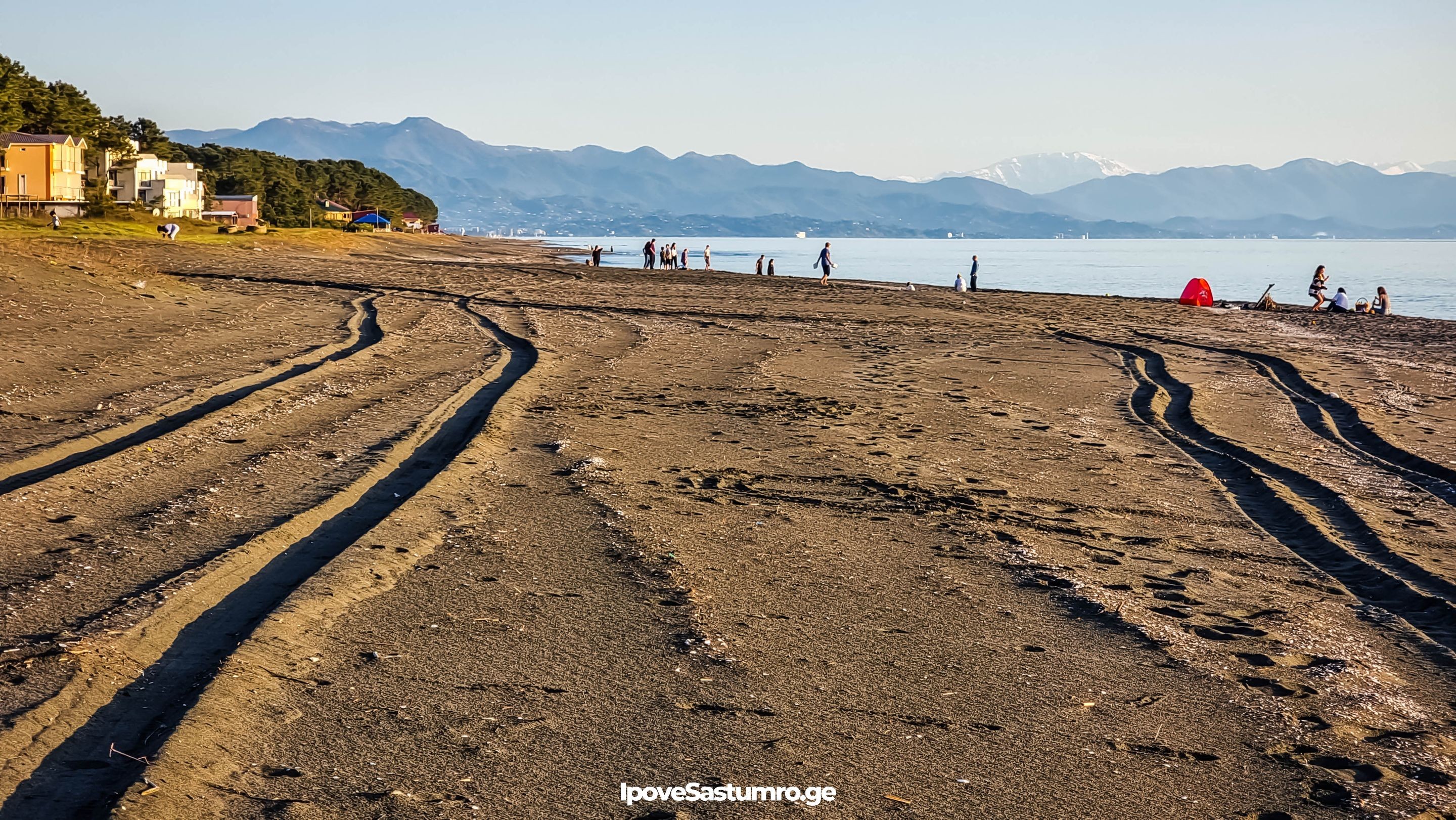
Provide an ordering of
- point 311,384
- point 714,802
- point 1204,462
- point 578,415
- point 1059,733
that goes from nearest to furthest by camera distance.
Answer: point 714,802
point 1059,733
point 1204,462
point 578,415
point 311,384

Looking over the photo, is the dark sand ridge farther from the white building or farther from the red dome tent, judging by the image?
the white building

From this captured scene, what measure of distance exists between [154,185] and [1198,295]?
273 ft

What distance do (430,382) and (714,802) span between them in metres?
10.6

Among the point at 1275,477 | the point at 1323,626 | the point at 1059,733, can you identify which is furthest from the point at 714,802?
the point at 1275,477

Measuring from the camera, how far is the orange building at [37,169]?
Answer: 69312 millimetres

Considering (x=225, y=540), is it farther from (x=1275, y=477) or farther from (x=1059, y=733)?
(x=1275, y=477)

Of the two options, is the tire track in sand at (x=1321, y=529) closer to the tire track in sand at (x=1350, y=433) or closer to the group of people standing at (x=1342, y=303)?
the tire track in sand at (x=1350, y=433)

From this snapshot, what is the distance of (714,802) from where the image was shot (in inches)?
160

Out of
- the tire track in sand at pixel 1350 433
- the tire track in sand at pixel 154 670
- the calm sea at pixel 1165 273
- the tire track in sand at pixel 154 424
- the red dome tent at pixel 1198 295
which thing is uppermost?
the calm sea at pixel 1165 273

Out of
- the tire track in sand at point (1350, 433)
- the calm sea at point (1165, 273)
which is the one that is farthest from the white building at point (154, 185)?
the tire track in sand at point (1350, 433)

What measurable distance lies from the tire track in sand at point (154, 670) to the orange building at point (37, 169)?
71.5 metres

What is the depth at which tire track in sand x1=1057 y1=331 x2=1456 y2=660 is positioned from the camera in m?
6.71

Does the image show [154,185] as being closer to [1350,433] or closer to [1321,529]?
[1350,433]

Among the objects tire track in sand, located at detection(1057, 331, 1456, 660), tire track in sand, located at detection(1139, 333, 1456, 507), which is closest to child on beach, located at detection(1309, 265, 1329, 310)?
tire track in sand, located at detection(1139, 333, 1456, 507)
